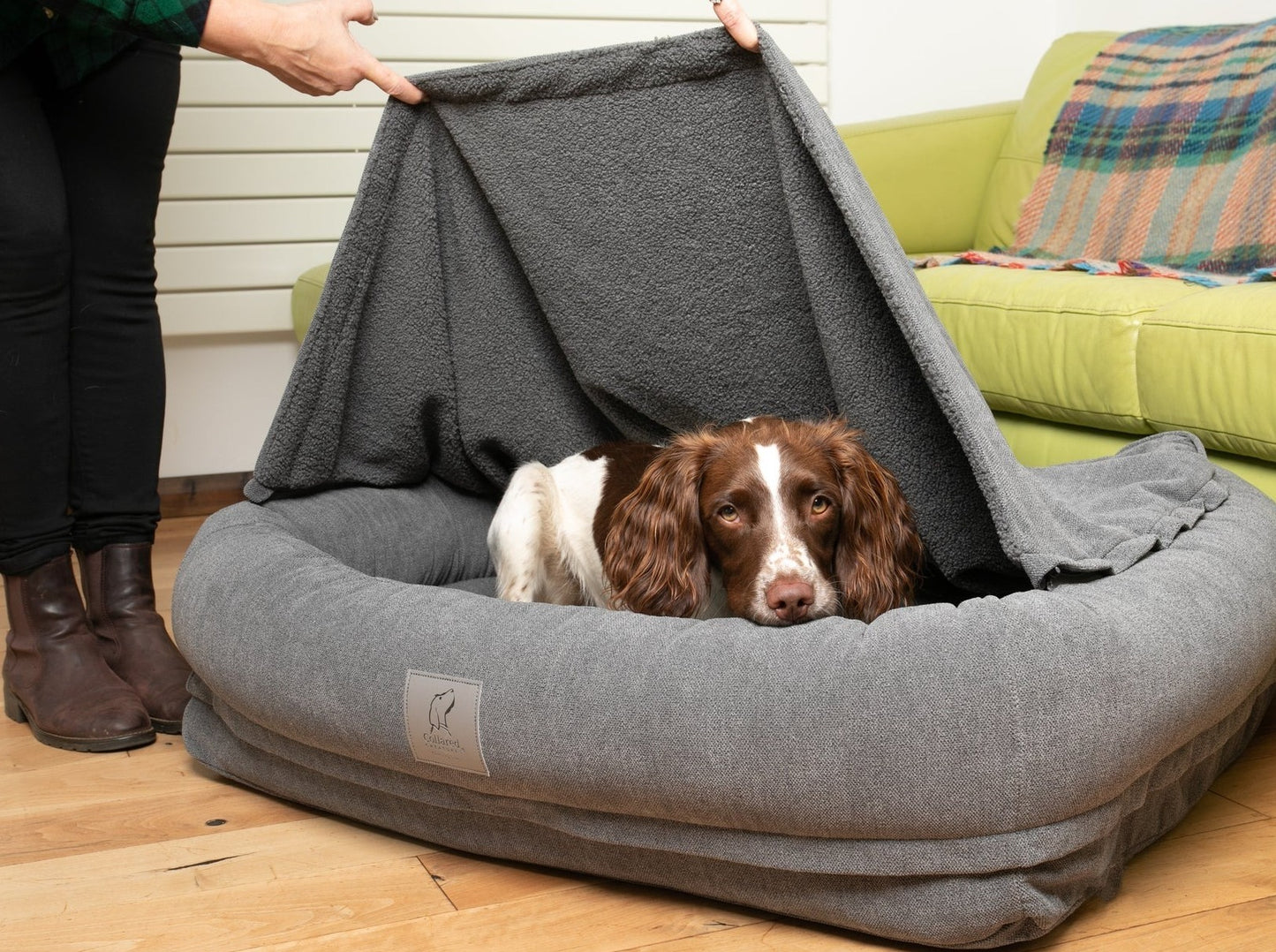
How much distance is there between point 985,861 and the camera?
1462 millimetres

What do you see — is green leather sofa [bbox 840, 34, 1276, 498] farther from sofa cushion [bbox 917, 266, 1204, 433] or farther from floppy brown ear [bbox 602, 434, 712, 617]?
floppy brown ear [bbox 602, 434, 712, 617]

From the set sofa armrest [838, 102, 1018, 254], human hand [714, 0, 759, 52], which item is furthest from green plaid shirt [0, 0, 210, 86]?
sofa armrest [838, 102, 1018, 254]

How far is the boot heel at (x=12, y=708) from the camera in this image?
2.46m

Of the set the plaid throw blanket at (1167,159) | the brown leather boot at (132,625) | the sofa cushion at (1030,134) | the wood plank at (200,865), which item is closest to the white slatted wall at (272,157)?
the sofa cushion at (1030,134)

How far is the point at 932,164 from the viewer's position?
405 centimetres

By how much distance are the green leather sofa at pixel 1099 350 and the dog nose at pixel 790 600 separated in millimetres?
959

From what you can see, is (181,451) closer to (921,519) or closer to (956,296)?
(956,296)

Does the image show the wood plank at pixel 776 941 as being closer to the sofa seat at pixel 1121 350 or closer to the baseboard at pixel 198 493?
the sofa seat at pixel 1121 350

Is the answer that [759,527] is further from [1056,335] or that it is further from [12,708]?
[12,708]

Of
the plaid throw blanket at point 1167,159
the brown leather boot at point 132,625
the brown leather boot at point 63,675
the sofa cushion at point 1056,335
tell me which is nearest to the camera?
the brown leather boot at point 63,675

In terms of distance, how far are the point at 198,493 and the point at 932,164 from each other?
8.72 ft

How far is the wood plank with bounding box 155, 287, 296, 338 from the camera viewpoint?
418 centimetres

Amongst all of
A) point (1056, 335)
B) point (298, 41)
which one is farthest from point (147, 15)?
point (1056, 335)

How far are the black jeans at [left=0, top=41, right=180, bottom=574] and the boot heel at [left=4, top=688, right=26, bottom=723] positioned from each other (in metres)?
0.27
